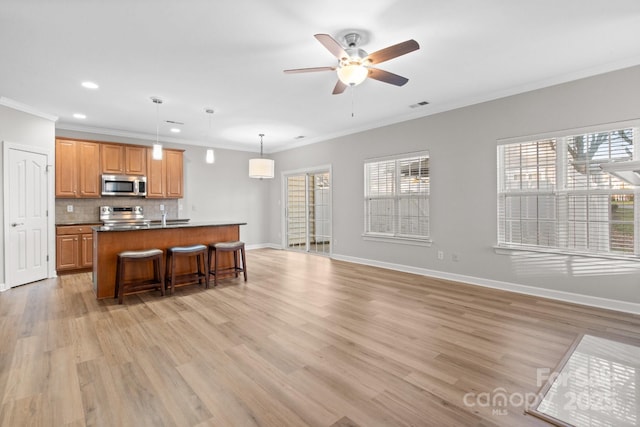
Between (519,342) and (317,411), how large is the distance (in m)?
1.94

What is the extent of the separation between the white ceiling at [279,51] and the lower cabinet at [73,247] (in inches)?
77.8

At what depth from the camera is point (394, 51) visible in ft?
8.38

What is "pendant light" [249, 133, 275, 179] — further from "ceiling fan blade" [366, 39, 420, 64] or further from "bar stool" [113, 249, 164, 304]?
"ceiling fan blade" [366, 39, 420, 64]

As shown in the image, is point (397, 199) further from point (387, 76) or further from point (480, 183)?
point (387, 76)

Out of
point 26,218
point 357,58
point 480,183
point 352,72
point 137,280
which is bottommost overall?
point 137,280

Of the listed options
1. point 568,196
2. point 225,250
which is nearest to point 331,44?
point 225,250

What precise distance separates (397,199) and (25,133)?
20.0 feet

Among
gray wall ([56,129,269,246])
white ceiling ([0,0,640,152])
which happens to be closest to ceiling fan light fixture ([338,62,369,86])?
white ceiling ([0,0,640,152])

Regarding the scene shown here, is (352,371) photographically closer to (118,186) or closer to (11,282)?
(11,282)

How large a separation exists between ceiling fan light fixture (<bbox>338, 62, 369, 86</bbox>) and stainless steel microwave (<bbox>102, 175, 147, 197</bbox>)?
5.16m

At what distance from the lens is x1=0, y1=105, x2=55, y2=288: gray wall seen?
14.6 feet

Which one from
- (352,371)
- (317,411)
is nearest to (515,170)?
(352,371)

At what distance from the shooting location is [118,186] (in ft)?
19.8

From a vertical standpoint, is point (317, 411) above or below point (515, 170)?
below
